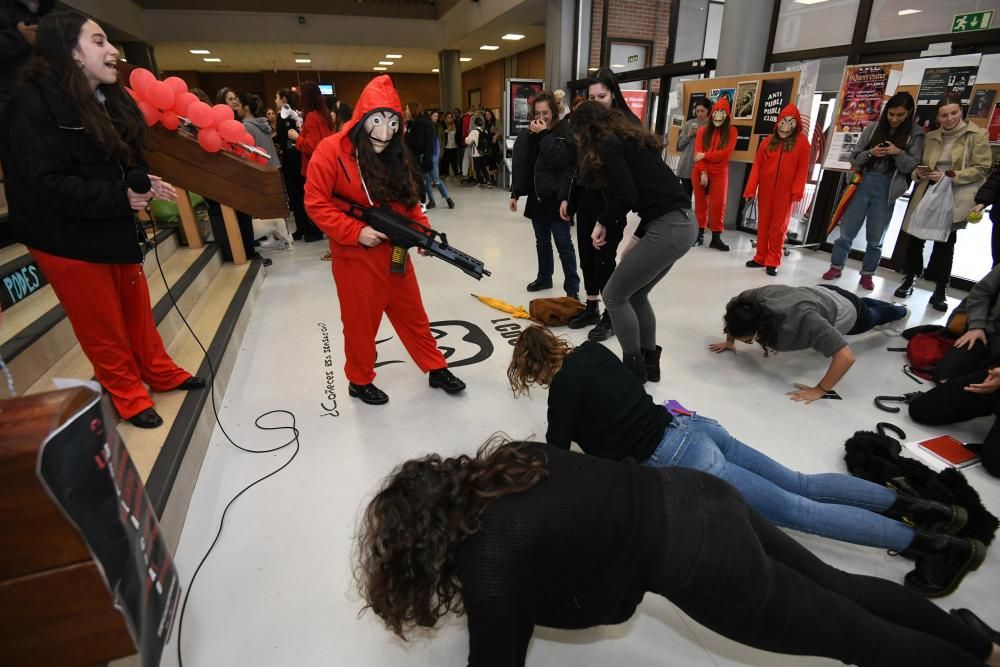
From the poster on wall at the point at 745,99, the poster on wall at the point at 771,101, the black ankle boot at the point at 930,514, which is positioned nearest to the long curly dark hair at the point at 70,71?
the black ankle boot at the point at 930,514

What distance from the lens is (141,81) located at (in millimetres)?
3080

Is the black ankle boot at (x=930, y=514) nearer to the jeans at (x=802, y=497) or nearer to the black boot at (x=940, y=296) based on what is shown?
the jeans at (x=802, y=497)

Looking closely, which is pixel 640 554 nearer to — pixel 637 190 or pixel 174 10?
pixel 637 190

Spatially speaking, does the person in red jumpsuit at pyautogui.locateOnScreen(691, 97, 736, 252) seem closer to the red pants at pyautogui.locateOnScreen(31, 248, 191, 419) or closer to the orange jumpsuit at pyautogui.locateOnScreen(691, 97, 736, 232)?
the orange jumpsuit at pyautogui.locateOnScreen(691, 97, 736, 232)

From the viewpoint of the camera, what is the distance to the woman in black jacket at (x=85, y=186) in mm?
1710

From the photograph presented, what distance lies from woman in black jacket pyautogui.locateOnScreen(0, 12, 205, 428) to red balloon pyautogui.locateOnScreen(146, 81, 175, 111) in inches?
47.5

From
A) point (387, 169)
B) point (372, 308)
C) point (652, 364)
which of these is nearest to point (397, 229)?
point (387, 169)

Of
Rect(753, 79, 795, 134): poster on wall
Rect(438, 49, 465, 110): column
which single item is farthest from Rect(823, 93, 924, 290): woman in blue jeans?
Rect(438, 49, 465, 110): column

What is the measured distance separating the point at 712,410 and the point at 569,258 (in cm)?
171

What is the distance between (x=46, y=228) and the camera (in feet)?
5.97

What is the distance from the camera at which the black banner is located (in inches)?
24.9

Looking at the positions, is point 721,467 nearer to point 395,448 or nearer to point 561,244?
point 395,448

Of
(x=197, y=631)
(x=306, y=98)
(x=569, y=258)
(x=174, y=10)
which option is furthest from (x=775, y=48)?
(x=174, y=10)

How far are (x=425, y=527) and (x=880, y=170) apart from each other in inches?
190
